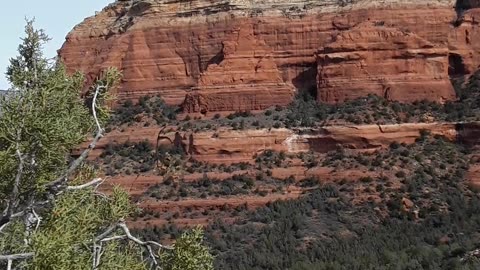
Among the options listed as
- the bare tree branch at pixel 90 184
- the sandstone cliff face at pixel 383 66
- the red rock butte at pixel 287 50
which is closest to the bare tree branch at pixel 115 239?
the bare tree branch at pixel 90 184

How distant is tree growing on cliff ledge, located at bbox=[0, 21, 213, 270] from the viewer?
249 inches

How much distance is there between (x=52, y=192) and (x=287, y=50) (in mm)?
44064

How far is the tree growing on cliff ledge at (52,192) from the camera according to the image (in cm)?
634

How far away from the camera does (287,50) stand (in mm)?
50344

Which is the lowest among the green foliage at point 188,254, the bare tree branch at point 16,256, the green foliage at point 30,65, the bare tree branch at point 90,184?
the green foliage at point 188,254

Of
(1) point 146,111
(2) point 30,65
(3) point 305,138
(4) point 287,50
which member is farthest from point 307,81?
(2) point 30,65

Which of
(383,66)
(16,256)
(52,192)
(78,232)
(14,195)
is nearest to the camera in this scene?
(16,256)

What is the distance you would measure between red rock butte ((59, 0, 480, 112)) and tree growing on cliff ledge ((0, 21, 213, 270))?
35.7 meters

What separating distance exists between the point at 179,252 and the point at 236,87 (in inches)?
1629

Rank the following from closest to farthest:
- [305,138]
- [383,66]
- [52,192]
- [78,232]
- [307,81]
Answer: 1. [78,232]
2. [52,192]
3. [305,138]
4. [383,66]
5. [307,81]

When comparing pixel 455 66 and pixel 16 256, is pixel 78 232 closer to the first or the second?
pixel 16 256

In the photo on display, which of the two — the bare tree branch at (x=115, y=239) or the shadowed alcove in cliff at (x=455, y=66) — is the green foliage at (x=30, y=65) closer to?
the bare tree branch at (x=115, y=239)

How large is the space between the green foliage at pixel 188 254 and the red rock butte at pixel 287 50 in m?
36.2

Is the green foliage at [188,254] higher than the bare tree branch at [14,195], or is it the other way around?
the bare tree branch at [14,195]
